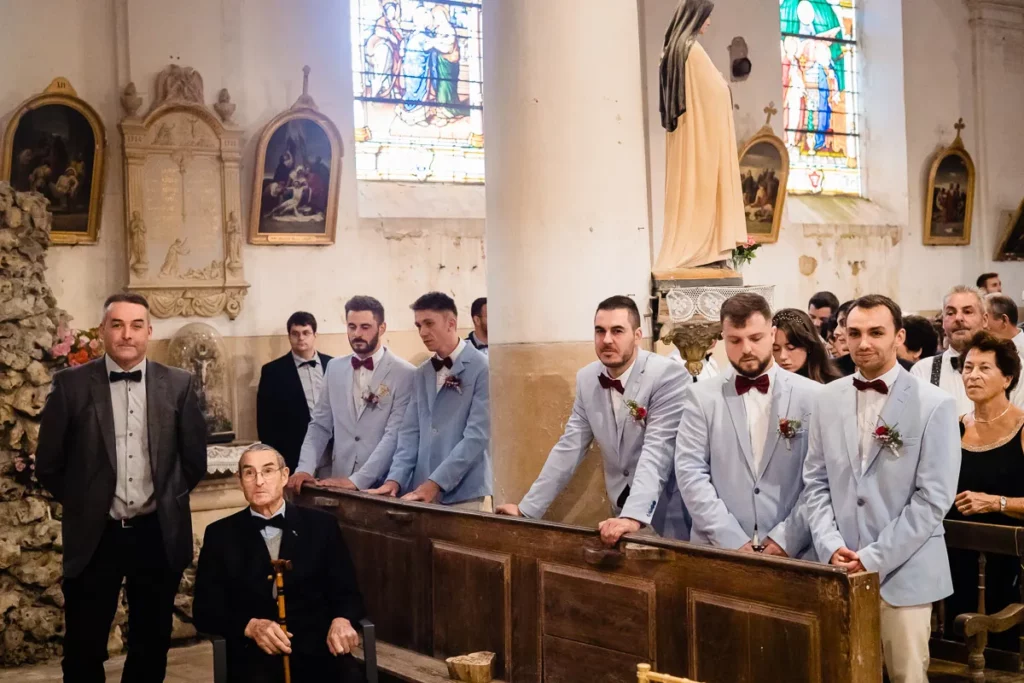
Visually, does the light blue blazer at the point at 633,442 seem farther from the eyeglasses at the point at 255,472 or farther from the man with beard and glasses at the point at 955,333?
the man with beard and glasses at the point at 955,333

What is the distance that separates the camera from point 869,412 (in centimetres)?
411

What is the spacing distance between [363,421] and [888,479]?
9.52 feet

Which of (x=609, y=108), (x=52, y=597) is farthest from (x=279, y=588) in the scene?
(x=52, y=597)

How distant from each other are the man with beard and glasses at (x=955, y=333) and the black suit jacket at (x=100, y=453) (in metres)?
3.62

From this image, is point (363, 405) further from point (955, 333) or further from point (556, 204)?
point (955, 333)

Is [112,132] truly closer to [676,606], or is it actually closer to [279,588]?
[279,588]

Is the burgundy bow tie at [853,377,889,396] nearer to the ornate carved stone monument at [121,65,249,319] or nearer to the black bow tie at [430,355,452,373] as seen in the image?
the black bow tie at [430,355,452,373]

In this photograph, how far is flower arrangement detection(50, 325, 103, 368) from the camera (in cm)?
741

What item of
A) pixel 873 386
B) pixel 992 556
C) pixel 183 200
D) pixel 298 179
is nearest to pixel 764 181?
pixel 298 179

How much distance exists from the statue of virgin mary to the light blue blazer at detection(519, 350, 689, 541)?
1189mm

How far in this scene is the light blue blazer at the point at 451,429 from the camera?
5895 mm

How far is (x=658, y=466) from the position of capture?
4.57 metres

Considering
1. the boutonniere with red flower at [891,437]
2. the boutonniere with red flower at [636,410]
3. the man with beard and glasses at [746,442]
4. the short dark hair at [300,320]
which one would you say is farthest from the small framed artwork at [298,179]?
the boutonniere with red flower at [891,437]

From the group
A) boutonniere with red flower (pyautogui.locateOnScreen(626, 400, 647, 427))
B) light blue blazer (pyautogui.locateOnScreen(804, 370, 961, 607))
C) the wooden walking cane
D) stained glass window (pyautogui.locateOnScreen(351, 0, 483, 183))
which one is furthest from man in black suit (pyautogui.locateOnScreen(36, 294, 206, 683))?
stained glass window (pyautogui.locateOnScreen(351, 0, 483, 183))
